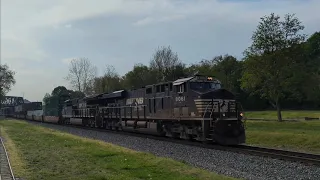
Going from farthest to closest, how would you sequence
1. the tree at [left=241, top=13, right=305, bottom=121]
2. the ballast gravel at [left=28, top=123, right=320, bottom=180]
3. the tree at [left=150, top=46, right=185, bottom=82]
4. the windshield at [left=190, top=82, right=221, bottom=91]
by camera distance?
the tree at [left=150, top=46, right=185, bottom=82] → the tree at [left=241, top=13, right=305, bottom=121] → the windshield at [left=190, top=82, right=221, bottom=91] → the ballast gravel at [left=28, top=123, right=320, bottom=180]

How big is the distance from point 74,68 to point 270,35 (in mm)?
65025

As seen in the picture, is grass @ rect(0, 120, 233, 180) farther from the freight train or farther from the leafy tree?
the leafy tree

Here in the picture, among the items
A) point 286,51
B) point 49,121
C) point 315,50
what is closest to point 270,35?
point 286,51

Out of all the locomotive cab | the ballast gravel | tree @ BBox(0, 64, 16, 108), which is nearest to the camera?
the ballast gravel

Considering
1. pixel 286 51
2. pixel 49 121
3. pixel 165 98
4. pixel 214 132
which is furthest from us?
pixel 49 121

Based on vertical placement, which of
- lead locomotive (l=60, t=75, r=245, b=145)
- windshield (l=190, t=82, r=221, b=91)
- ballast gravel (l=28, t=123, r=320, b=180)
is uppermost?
windshield (l=190, t=82, r=221, b=91)

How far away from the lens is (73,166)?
13.3 m

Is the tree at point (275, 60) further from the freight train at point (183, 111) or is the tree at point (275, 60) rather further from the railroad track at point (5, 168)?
the railroad track at point (5, 168)

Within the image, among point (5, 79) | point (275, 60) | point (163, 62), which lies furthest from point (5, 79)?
point (275, 60)

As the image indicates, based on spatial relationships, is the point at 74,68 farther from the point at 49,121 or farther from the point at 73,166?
the point at 73,166

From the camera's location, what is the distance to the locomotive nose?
68.3ft

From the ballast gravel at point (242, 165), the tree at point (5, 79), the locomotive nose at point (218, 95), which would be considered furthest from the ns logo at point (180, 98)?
the tree at point (5, 79)

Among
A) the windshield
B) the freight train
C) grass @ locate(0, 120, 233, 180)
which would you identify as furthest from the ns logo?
grass @ locate(0, 120, 233, 180)

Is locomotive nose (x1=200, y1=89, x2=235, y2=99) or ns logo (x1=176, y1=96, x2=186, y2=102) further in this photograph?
ns logo (x1=176, y1=96, x2=186, y2=102)
